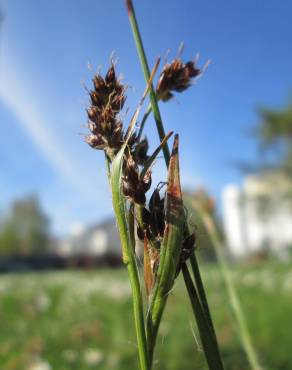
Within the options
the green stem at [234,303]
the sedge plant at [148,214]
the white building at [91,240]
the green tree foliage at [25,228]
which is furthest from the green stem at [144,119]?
the white building at [91,240]

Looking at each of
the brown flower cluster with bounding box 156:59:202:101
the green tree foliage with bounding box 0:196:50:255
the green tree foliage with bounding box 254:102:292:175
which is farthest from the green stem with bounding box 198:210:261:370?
the green tree foliage with bounding box 0:196:50:255

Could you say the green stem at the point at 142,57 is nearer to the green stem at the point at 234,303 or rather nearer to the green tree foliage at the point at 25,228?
the green stem at the point at 234,303

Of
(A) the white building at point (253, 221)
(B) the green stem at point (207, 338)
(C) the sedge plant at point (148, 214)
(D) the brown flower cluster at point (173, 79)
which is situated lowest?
(B) the green stem at point (207, 338)

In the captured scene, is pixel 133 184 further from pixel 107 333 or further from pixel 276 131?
pixel 276 131

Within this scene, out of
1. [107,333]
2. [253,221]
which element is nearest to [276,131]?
[253,221]

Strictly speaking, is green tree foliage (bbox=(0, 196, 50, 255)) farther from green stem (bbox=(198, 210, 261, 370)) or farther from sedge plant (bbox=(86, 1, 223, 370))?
sedge plant (bbox=(86, 1, 223, 370))

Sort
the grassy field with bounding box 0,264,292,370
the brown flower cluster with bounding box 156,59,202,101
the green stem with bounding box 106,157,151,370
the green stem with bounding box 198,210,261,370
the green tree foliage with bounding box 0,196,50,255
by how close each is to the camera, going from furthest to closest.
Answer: the green tree foliage with bounding box 0,196,50,255 → the grassy field with bounding box 0,264,292,370 → the green stem with bounding box 198,210,261,370 → the brown flower cluster with bounding box 156,59,202,101 → the green stem with bounding box 106,157,151,370
